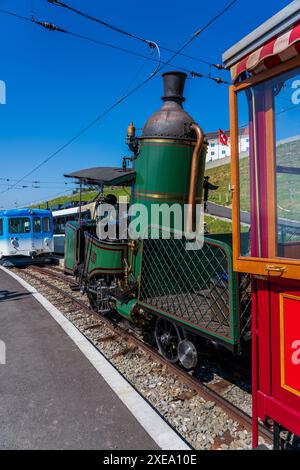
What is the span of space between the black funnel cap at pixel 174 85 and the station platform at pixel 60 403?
4.71 meters

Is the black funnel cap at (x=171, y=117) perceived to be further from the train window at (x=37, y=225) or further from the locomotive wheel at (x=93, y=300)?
the train window at (x=37, y=225)

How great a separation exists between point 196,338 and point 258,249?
2404 millimetres

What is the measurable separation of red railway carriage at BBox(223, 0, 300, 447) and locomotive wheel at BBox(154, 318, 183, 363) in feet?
7.21

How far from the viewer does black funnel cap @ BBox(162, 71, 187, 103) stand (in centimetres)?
607

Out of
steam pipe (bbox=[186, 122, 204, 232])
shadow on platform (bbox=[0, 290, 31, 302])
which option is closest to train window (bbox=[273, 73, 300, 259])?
steam pipe (bbox=[186, 122, 204, 232])

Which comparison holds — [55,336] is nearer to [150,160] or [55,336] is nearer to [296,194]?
[150,160]

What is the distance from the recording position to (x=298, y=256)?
261 cm

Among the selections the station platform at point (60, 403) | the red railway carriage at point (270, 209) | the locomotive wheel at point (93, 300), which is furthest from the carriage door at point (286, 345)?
the locomotive wheel at point (93, 300)

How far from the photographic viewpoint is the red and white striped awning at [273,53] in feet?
6.99

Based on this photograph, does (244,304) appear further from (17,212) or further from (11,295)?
(17,212)

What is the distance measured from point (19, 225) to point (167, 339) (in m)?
15.1

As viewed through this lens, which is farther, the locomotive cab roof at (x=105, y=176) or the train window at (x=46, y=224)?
the train window at (x=46, y=224)

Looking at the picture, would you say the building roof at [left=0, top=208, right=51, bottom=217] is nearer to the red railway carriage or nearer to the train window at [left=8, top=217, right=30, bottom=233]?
the train window at [left=8, top=217, right=30, bottom=233]

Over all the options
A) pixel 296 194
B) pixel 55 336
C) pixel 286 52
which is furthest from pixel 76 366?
pixel 286 52
